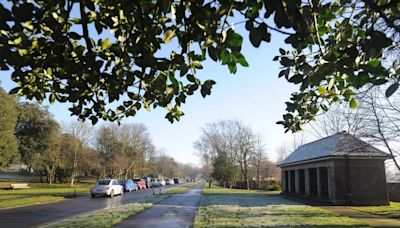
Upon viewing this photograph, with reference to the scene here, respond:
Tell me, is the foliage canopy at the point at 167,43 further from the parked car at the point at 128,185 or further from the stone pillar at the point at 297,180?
the parked car at the point at 128,185

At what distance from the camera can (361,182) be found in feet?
94.7

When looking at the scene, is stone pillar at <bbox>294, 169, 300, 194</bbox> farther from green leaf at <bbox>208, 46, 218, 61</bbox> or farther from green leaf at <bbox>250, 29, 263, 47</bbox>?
green leaf at <bbox>250, 29, 263, 47</bbox>

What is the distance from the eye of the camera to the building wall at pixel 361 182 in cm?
2848

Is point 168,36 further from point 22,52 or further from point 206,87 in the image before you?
point 22,52

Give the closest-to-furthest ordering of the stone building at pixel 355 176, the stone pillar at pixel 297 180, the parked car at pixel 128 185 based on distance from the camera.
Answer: the stone building at pixel 355 176 < the stone pillar at pixel 297 180 < the parked car at pixel 128 185

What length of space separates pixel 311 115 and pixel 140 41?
3377 mm

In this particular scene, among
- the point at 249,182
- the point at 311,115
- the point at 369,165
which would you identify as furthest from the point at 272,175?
the point at 311,115

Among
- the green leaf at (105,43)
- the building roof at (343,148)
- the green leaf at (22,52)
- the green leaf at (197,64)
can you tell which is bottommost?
the green leaf at (22,52)

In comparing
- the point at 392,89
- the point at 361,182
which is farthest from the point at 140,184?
the point at 392,89

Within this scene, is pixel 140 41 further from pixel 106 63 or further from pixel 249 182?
pixel 249 182

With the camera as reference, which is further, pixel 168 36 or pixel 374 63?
→ pixel 168 36

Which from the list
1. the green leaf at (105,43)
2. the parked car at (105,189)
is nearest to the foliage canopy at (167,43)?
the green leaf at (105,43)

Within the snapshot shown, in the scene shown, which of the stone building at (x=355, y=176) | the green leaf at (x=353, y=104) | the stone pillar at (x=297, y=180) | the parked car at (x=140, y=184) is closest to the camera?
the green leaf at (x=353, y=104)

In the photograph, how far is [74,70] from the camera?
450 centimetres
